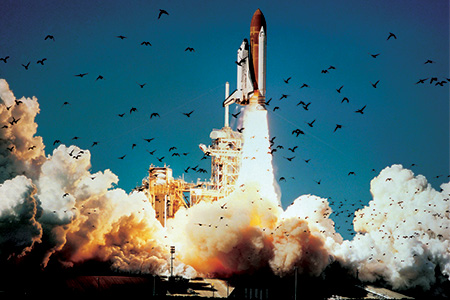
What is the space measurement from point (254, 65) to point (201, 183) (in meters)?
15.7

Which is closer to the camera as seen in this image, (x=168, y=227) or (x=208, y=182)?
(x=168, y=227)

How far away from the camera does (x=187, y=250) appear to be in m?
83.4

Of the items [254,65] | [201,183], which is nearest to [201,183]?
[201,183]

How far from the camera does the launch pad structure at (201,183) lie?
95812 mm

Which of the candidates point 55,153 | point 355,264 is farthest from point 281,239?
point 55,153

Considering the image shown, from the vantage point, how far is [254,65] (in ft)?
281

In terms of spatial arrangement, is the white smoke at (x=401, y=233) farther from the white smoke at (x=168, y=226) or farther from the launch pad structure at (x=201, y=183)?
the launch pad structure at (x=201, y=183)

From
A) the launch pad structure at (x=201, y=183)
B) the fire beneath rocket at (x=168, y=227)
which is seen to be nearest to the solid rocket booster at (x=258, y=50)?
the fire beneath rocket at (x=168, y=227)

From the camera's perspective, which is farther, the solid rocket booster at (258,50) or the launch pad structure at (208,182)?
the launch pad structure at (208,182)

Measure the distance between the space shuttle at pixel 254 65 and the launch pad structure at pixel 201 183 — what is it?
10.9m

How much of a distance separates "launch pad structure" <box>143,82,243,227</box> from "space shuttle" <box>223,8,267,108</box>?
10943 millimetres

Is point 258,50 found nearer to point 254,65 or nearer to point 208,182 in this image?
point 254,65

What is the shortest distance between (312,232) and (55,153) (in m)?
22.2

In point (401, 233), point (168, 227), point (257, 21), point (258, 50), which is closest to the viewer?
point (257, 21)
